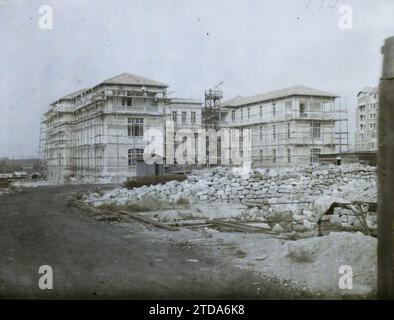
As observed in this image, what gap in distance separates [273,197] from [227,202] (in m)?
1.85

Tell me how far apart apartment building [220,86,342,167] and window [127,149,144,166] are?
5.61 meters

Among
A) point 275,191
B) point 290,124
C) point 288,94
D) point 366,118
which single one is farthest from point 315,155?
point 366,118

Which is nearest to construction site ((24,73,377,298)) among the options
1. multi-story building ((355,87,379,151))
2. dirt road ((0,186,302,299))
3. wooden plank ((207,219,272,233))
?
wooden plank ((207,219,272,233))

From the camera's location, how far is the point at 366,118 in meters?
13.9

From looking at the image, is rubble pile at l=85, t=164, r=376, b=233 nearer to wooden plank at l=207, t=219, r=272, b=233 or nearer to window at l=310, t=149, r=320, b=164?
wooden plank at l=207, t=219, r=272, b=233

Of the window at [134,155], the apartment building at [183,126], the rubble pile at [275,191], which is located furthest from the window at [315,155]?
the window at [134,155]

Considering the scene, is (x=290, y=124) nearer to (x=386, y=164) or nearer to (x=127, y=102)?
(x=127, y=102)

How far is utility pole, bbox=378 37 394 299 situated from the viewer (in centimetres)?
441

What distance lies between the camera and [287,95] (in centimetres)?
1508

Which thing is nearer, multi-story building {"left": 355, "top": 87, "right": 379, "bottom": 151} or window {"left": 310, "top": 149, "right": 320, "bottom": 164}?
multi-story building {"left": 355, "top": 87, "right": 379, "bottom": 151}

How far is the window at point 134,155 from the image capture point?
23033 millimetres

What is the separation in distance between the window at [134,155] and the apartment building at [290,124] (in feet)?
18.4

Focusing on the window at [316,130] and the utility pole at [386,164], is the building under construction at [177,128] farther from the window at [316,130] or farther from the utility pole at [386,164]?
the utility pole at [386,164]

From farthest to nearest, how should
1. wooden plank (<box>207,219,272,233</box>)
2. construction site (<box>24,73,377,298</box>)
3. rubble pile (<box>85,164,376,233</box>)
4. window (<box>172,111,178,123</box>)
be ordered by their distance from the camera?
window (<box>172,111,178,123</box>) → rubble pile (<box>85,164,376,233</box>) → wooden plank (<box>207,219,272,233</box>) → construction site (<box>24,73,377,298</box>)
